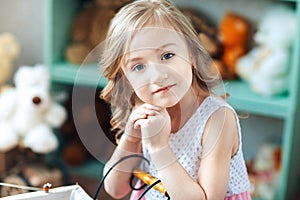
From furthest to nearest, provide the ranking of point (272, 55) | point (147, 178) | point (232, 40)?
point (232, 40) → point (272, 55) → point (147, 178)

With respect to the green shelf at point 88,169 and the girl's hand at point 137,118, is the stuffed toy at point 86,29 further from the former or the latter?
the girl's hand at point 137,118

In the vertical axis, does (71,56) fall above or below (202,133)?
below

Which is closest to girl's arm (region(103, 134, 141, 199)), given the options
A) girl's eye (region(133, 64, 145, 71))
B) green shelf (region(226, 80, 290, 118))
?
girl's eye (region(133, 64, 145, 71))

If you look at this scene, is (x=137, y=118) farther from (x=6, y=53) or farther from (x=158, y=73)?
(x=6, y=53)

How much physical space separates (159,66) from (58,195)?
0.23 meters

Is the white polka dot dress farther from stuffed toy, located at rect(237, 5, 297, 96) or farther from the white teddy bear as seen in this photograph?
the white teddy bear

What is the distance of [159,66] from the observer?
71cm

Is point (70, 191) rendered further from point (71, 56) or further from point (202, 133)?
point (71, 56)

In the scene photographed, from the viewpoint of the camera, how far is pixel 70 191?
809mm

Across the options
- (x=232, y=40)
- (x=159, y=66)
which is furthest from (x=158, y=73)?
(x=232, y=40)

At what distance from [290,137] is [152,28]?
101 cm

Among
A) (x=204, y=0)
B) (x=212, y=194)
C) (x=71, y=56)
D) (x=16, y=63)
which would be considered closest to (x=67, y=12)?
(x=71, y=56)

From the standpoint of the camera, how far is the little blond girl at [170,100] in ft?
2.34

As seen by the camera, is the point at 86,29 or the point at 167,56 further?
the point at 86,29
